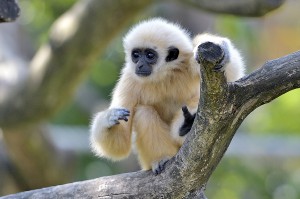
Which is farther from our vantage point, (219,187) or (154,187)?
(219,187)

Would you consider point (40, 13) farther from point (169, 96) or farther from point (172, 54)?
point (169, 96)

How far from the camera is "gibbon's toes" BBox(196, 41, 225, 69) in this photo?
12.4 feet

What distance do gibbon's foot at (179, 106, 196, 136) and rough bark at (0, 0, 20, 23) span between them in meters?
1.44

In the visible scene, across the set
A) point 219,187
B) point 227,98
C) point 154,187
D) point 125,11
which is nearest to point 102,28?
point 125,11

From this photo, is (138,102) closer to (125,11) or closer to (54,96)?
(125,11)

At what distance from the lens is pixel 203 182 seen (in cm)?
454

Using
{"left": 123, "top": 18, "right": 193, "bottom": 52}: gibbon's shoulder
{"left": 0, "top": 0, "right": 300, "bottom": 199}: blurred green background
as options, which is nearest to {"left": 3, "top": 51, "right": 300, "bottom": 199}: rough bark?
{"left": 123, "top": 18, "right": 193, "bottom": 52}: gibbon's shoulder

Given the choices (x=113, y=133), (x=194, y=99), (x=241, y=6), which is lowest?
(x=113, y=133)

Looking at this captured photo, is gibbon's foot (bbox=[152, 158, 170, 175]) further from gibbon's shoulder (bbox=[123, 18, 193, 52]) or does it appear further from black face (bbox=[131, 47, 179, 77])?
gibbon's shoulder (bbox=[123, 18, 193, 52])

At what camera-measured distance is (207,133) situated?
4215 mm

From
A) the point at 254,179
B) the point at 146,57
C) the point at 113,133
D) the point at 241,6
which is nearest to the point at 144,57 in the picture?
the point at 146,57

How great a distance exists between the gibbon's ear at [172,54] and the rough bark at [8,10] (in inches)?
47.3

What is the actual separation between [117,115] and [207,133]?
0.87m

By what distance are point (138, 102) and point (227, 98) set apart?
1.43 metres
